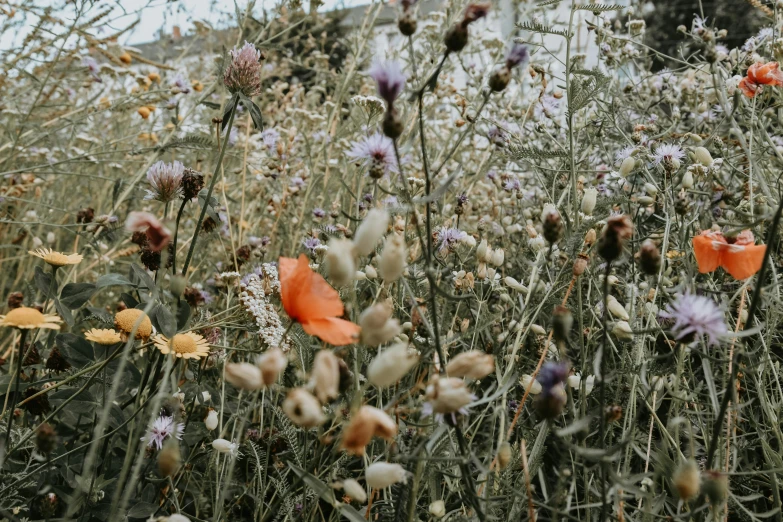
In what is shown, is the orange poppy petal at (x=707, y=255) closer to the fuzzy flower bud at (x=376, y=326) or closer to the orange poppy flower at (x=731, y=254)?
the orange poppy flower at (x=731, y=254)

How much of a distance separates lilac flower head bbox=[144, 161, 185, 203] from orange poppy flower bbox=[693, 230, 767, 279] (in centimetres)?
72

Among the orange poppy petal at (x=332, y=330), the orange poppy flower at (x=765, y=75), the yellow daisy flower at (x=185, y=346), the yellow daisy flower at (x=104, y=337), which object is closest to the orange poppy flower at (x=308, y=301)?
the orange poppy petal at (x=332, y=330)

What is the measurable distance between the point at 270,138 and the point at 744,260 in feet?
4.87

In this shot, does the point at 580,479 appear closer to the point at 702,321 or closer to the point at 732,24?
the point at 702,321

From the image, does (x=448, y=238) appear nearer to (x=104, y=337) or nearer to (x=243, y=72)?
(x=243, y=72)

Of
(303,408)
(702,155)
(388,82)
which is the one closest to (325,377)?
(303,408)

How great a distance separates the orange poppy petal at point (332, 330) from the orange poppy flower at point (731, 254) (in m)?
0.47

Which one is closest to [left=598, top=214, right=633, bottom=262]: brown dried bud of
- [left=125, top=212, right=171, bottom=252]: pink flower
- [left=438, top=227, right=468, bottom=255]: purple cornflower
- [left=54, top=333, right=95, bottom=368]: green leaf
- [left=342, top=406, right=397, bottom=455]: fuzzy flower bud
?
[left=342, top=406, right=397, bottom=455]: fuzzy flower bud

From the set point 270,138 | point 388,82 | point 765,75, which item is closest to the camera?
point 388,82

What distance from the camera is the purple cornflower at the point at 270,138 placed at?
1.91m

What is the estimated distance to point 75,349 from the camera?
102 centimetres

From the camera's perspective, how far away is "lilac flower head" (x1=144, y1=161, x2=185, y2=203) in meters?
0.92

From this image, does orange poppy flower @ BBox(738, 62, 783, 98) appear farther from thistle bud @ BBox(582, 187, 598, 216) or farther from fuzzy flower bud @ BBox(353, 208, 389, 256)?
fuzzy flower bud @ BBox(353, 208, 389, 256)

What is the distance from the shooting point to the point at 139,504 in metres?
0.88
